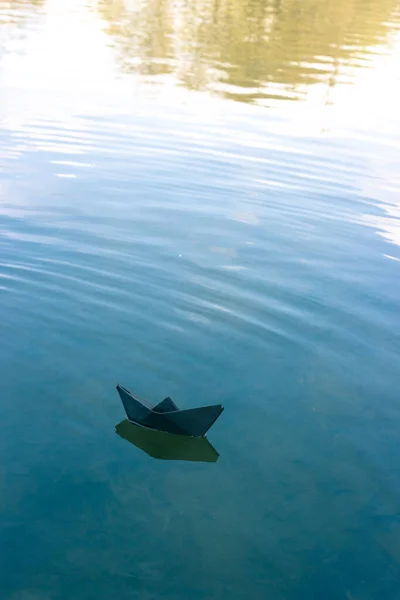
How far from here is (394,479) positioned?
9.46 metres

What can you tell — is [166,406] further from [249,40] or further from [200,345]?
[249,40]

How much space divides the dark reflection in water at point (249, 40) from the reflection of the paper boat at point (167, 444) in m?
23.8

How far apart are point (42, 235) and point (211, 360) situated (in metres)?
6.15

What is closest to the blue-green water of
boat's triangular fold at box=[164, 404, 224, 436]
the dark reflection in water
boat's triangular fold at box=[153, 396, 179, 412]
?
boat's triangular fold at box=[164, 404, 224, 436]

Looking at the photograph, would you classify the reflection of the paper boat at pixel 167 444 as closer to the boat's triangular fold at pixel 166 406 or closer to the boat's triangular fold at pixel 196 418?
the boat's triangular fold at pixel 196 418

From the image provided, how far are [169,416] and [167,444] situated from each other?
1.81 ft

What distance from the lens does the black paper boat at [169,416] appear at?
9367mm

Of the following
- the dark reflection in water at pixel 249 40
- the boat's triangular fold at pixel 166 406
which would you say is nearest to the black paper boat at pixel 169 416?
the boat's triangular fold at pixel 166 406

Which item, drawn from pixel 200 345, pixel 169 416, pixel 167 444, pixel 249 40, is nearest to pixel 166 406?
pixel 169 416

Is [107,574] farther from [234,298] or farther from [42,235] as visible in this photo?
[42,235]

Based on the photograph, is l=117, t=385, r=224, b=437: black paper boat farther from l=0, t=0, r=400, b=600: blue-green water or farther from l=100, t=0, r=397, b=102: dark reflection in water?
l=100, t=0, r=397, b=102: dark reflection in water

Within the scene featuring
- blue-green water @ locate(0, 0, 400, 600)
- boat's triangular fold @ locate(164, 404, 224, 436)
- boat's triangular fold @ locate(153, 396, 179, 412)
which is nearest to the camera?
blue-green water @ locate(0, 0, 400, 600)

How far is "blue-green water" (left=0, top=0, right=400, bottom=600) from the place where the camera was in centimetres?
802

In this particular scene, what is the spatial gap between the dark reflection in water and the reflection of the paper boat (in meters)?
23.8
